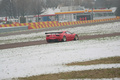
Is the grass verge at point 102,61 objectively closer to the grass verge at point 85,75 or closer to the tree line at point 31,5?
the grass verge at point 85,75

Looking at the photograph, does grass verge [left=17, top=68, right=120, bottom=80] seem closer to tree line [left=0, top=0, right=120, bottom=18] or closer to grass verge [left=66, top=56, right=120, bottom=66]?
grass verge [left=66, top=56, right=120, bottom=66]

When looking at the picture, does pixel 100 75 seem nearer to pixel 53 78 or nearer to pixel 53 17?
pixel 53 78

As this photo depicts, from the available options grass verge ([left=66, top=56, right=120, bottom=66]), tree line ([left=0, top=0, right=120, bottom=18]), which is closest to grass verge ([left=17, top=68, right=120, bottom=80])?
grass verge ([left=66, top=56, right=120, bottom=66])

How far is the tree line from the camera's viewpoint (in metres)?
74.9

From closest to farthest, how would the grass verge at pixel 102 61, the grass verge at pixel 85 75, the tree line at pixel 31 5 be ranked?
the grass verge at pixel 85 75
the grass verge at pixel 102 61
the tree line at pixel 31 5

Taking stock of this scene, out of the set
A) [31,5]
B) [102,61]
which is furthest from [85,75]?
[31,5]

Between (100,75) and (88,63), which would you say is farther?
(88,63)

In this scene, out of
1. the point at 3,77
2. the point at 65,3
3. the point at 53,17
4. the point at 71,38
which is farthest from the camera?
the point at 65,3

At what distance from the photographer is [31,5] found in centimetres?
8744

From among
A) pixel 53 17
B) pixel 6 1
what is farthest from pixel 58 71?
pixel 6 1

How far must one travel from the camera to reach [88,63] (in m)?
9.94

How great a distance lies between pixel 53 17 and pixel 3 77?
68613 millimetres

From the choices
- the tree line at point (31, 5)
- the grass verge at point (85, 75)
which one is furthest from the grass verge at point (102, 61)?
the tree line at point (31, 5)

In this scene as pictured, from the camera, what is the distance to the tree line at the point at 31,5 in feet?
246
